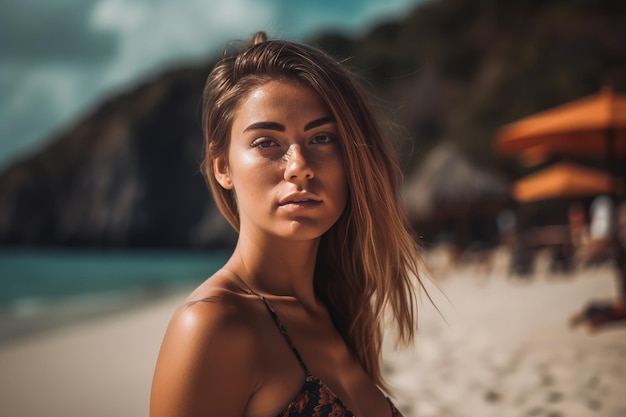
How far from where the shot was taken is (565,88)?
25562 mm

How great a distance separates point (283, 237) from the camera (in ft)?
4.53

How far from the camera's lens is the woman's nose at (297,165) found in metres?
1.29

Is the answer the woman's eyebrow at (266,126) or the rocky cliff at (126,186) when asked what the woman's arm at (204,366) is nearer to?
the woman's eyebrow at (266,126)

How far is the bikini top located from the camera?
1188 millimetres

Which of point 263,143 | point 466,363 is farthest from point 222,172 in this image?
point 466,363

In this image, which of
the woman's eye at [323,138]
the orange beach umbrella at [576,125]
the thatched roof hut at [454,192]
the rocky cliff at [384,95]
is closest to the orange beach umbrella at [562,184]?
the orange beach umbrella at [576,125]

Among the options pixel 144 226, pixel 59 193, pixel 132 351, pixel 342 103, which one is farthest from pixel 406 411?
pixel 59 193

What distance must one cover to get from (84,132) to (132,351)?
3497 inches

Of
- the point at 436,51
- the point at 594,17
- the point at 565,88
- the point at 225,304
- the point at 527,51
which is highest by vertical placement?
the point at 436,51

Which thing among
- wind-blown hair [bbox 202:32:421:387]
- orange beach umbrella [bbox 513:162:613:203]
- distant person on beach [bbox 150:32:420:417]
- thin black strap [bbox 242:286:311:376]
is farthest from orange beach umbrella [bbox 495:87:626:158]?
thin black strap [bbox 242:286:311:376]

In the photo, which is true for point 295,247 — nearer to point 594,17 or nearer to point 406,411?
point 406,411

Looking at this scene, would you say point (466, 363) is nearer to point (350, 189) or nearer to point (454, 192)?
point (350, 189)

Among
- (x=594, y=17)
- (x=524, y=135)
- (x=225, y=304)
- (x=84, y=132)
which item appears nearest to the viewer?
(x=225, y=304)

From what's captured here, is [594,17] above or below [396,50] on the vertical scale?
below
